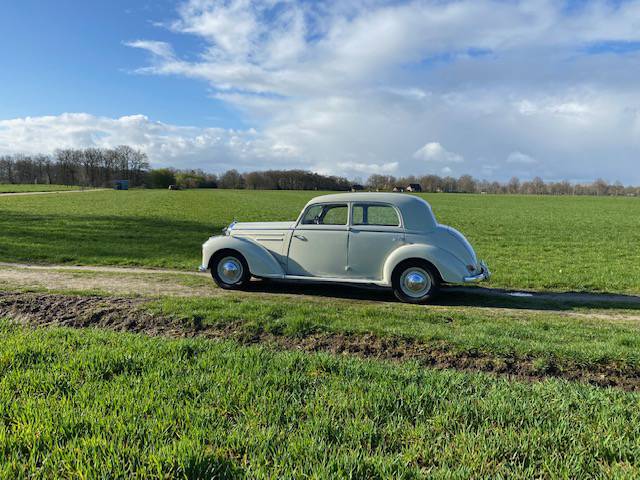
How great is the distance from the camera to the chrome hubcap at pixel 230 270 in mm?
8361

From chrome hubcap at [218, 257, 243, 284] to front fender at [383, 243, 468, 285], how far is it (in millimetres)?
3136

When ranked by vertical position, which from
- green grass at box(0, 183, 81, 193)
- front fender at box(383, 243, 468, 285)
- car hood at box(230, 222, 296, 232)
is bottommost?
front fender at box(383, 243, 468, 285)

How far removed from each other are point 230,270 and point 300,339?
3.51m

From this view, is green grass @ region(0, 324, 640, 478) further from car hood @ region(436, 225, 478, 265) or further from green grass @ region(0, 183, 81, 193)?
green grass @ region(0, 183, 81, 193)

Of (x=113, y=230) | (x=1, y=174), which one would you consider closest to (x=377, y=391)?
(x=113, y=230)

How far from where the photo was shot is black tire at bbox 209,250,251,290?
8.34 m

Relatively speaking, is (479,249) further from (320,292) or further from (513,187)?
(513,187)

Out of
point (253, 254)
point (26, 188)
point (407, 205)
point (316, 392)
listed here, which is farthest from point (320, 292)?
point (26, 188)

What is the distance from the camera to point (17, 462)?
2.51 metres

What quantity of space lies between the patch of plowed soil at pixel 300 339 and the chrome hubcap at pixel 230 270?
1943 mm

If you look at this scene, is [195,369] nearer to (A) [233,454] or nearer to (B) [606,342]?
(A) [233,454]

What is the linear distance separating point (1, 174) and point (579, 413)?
149442 millimetres

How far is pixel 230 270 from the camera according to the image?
8383mm

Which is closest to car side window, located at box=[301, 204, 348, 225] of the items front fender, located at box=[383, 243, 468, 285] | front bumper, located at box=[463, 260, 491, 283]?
front fender, located at box=[383, 243, 468, 285]
